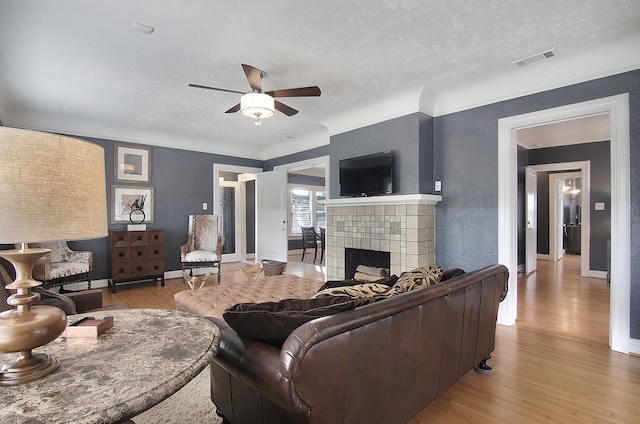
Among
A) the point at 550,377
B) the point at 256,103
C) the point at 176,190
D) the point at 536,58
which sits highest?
the point at 536,58

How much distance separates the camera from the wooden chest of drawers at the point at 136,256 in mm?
4781

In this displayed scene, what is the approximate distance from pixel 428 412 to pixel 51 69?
4.36 meters

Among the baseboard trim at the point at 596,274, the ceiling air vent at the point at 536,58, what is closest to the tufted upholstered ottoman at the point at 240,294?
the ceiling air vent at the point at 536,58

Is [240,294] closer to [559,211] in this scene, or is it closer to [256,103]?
[256,103]

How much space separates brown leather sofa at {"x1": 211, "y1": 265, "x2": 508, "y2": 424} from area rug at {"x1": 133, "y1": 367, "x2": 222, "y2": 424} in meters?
0.19

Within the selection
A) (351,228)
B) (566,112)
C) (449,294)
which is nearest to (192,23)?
(449,294)

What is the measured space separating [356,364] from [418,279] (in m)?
0.68

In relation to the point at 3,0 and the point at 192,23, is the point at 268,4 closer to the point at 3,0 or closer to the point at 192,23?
the point at 192,23

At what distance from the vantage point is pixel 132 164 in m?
5.35

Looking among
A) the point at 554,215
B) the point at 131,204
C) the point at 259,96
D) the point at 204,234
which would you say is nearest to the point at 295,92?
the point at 259,96

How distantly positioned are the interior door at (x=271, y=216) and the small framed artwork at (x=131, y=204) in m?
2.06

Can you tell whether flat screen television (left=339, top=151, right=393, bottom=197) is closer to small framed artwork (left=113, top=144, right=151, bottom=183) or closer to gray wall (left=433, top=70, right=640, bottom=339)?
gray wall (left=433, top=70, right=640, bottom=339)

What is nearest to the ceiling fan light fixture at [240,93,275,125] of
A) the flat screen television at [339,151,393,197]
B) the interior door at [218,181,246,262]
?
the flat screen television at [339,151,393,197]

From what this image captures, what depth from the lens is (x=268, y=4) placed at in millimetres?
2203
